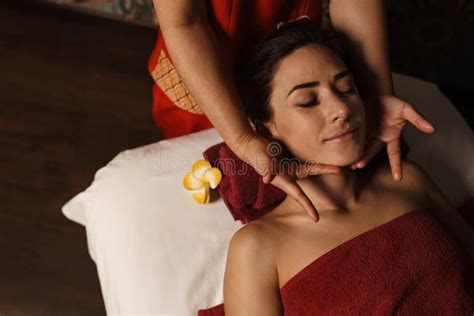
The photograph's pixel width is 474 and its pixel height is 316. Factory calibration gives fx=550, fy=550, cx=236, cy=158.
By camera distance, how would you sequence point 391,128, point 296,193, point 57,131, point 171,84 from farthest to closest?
1. point 57,131
2. point 171,84
3. point 391,128
4. point 296,193

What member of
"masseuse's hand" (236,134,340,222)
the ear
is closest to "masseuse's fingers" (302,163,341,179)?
"masseuse's hand" (236,134,340,222)

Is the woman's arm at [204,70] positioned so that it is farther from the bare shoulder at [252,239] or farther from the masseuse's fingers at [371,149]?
the masseuse's fingers at [371,149]

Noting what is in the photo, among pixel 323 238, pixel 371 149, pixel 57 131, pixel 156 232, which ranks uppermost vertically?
pixel 371 149

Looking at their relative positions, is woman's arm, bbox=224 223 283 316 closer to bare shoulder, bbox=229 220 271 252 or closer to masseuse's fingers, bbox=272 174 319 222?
bare shoulder, bbox=229 220 271 252

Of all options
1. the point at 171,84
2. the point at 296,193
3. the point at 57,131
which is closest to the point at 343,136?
the point at 296,193

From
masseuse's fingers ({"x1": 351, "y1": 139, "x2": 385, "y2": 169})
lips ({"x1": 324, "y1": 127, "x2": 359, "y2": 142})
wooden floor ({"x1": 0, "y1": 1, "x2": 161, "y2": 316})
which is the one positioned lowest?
wooden floor ({"x1": 0, "y1": 1, "x2": 161, "y2": 316})

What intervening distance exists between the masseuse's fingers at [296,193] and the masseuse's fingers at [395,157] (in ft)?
0.92

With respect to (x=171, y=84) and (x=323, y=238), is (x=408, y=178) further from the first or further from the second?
(x=171, y=84)

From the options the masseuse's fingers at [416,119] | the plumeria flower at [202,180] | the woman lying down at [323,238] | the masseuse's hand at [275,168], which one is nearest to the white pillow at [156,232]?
the plumeria flower at [202,180]

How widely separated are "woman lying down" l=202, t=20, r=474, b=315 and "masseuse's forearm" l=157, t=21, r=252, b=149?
0.29 ft

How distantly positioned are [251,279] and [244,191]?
23 centimetres

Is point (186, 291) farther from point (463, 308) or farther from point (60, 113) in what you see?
point (60, 113)

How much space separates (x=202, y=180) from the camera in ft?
4.50

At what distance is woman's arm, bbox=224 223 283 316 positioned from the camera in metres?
1.16
